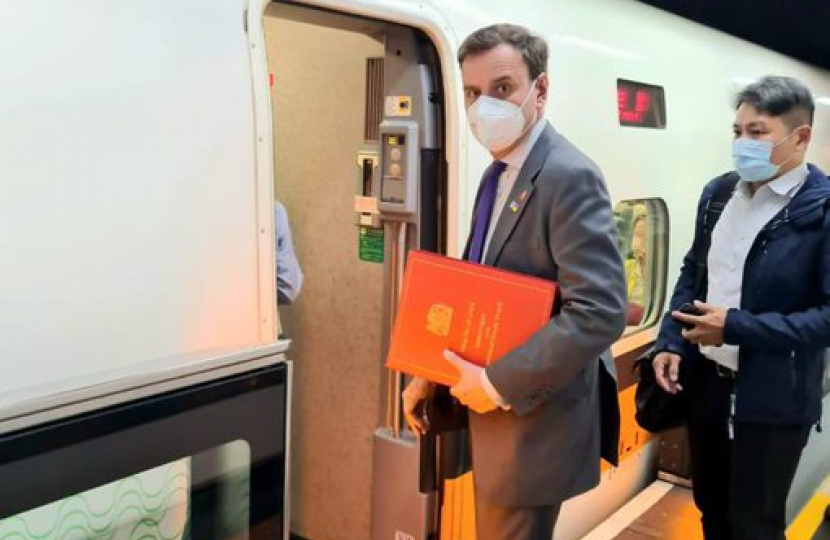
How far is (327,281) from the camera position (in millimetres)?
3102

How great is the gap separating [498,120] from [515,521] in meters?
0.89

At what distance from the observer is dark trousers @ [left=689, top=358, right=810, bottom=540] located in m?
2.20

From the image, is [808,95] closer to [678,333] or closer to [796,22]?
[678,333]

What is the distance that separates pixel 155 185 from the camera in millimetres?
1501

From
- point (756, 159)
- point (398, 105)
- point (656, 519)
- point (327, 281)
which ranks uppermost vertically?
point (398, 105)

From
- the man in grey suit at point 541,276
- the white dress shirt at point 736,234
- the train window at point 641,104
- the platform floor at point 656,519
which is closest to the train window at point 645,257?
the train window at point 641,104

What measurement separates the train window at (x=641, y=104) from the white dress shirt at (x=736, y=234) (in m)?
0.97

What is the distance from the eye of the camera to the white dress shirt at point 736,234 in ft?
7.23

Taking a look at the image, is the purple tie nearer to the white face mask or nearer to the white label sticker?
the white face mask

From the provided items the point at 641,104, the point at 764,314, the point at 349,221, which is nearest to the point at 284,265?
the point at 349,221

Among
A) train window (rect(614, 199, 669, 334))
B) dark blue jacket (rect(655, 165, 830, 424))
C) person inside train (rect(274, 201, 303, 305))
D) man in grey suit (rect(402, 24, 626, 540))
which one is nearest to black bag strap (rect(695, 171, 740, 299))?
dark blue jacket (rect(655, 165, 830, 424))

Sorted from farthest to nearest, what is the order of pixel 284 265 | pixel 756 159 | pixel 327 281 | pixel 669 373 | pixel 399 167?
1. pixel 327 281
2. pixel 284 265
3. pixel 399 167
4. pixel 669 373
5. pixel 756 159

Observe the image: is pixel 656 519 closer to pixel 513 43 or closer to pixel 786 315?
pixel 786 315

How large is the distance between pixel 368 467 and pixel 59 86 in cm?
202
